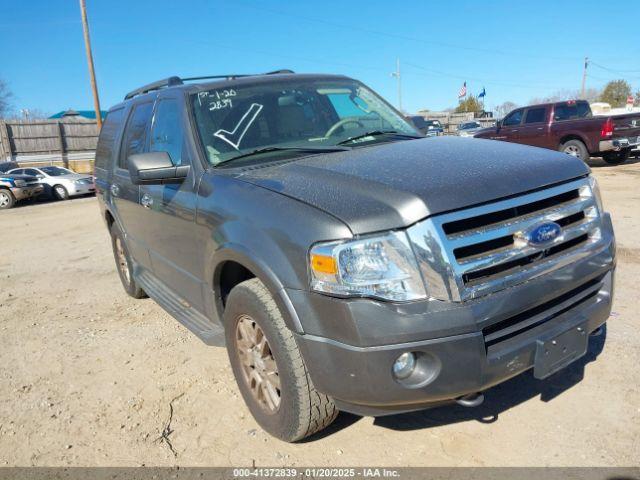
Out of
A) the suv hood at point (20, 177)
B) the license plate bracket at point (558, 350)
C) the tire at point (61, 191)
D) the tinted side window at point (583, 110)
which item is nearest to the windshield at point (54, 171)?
the tire at point (61, 191)

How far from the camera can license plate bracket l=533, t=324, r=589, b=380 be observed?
222cm

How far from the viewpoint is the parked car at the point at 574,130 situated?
12.9 metres

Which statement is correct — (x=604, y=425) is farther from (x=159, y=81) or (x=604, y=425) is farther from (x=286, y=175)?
(x=159, y=81)

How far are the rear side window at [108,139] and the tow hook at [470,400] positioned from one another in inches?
158

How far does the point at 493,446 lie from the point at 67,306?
4.45 m

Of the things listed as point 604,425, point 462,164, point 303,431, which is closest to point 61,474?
point 303,431

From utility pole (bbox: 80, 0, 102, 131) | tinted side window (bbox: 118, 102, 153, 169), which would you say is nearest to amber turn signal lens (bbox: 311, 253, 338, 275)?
tinted side window (bbox: 118, 102, 153, 169)

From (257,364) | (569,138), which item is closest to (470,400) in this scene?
(257,364)

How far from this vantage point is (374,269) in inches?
80.3

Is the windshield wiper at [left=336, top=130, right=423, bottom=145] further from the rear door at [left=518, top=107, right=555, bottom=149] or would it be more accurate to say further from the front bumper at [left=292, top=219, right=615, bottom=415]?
the rear door at [left=518, top=107, right=555, bottom=149]

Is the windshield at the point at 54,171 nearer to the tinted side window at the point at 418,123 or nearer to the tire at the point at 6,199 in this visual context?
the tire at the point at 6,199

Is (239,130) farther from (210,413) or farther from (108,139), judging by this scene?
(108,139)

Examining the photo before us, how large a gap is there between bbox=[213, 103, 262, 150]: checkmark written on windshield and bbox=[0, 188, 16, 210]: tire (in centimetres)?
1610

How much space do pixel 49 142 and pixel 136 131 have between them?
26091 mm
